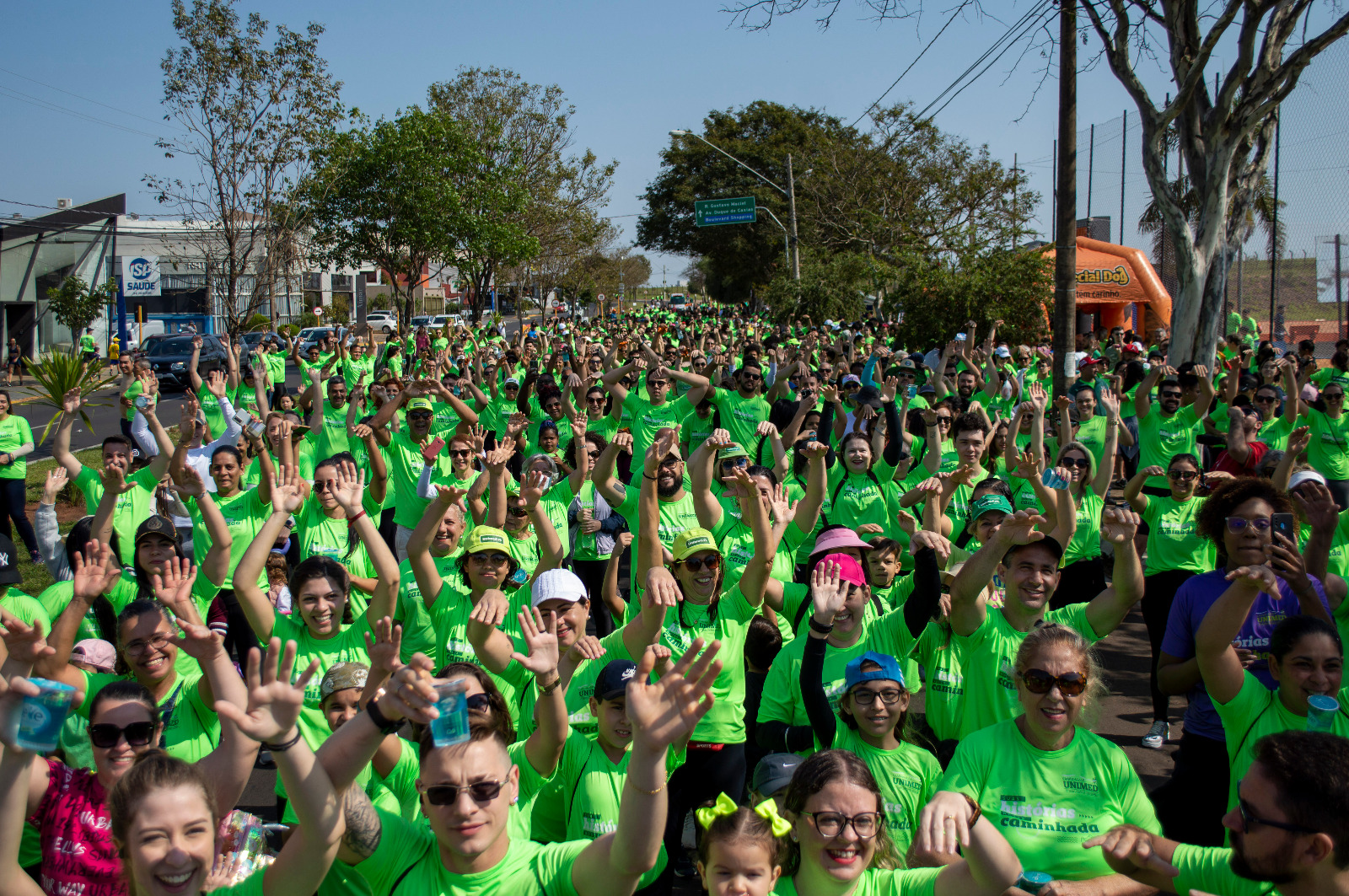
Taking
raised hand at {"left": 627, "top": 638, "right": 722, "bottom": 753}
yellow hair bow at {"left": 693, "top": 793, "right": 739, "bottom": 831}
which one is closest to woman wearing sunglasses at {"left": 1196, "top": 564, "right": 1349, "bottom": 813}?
yellow hair bow at {"left": 693, "top": 793, "right": 739, "bottom": 831}

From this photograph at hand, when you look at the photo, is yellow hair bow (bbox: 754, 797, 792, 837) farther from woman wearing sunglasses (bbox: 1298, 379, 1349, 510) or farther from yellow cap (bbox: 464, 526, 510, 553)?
woman wearing sunglasses (bbox: 1298, 379, 1349, 510)

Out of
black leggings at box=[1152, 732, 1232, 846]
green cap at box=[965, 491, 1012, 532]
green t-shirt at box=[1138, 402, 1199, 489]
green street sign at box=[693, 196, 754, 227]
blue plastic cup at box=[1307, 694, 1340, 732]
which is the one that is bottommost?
black leggings at box=[1152, 732, 1232, 846]

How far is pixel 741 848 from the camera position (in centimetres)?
262

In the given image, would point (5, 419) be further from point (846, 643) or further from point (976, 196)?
point (976, 196)

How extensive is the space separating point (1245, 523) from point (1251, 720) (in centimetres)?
106

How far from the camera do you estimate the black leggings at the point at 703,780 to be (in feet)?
13.5

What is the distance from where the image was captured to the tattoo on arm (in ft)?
8.79

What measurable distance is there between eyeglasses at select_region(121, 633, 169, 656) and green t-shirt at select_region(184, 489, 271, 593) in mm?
A: 2069

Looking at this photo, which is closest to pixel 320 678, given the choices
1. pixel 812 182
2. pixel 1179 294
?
pixel 1179 294

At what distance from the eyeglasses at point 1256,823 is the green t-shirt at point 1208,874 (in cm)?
20

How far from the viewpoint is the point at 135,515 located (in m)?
6.57

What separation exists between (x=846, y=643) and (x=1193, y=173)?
35.7 feet

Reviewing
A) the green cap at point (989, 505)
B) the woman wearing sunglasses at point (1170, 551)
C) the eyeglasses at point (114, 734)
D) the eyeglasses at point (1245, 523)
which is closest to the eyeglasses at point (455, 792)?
the eyeglasses at point (114, 734)

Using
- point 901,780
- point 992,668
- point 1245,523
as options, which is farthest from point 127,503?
point 1245,523
